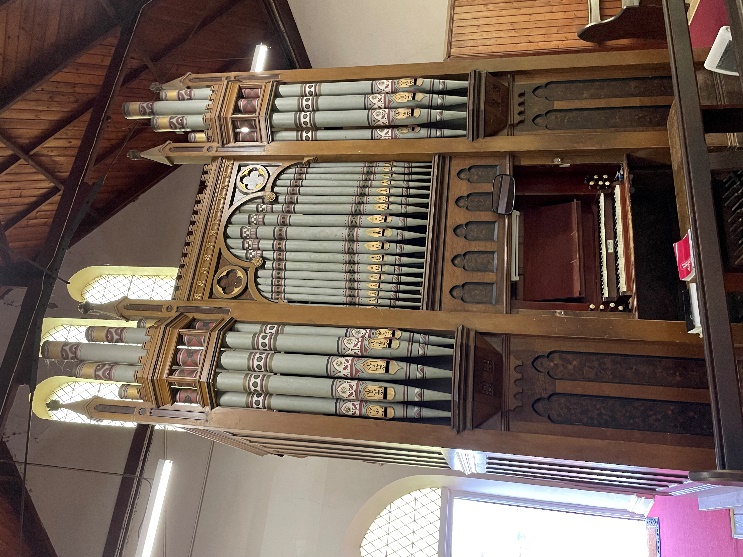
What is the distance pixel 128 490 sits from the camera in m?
7.80

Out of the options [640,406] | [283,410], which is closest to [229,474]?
[283,410]

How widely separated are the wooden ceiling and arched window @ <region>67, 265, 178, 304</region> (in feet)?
4.45

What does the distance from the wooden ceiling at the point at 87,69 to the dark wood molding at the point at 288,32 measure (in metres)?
0.01

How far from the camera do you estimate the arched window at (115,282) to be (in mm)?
5113

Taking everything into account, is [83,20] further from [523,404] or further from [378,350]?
[523,404]

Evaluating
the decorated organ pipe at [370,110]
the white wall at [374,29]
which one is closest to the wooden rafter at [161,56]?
the white wall at [374,29]

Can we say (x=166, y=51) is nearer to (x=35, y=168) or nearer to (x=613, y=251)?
(x=35, y=168)

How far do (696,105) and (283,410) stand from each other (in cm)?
268

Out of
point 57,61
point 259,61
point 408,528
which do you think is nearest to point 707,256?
point 259,61

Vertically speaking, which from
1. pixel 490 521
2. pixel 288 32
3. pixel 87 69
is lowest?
pixel 490 521

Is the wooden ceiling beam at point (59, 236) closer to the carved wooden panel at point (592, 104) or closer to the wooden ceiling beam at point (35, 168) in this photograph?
the wooden ceiling beam at point (35, 168)

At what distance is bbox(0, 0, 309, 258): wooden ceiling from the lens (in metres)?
5.80

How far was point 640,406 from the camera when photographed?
300 cm

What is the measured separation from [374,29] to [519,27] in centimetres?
287
